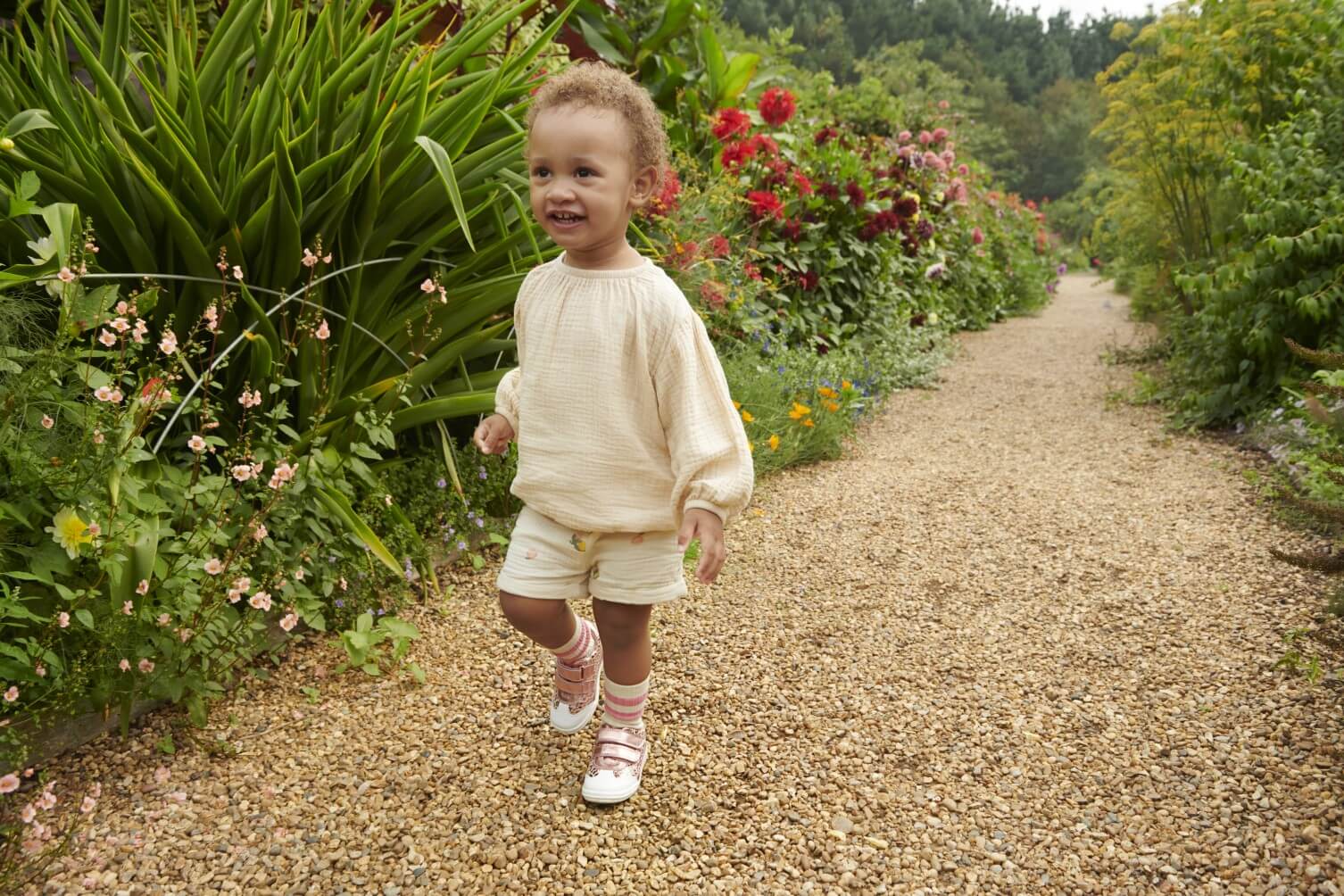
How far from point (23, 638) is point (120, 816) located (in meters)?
0.40

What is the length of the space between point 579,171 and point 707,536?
0.65 metres

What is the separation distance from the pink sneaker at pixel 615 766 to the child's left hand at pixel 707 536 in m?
0.50

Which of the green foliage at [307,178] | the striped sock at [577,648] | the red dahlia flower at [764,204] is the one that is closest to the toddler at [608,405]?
the striped sock at [577,648]

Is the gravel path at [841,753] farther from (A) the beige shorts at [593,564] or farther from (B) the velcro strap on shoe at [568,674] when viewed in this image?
(A) the beige shorts at [593,564]

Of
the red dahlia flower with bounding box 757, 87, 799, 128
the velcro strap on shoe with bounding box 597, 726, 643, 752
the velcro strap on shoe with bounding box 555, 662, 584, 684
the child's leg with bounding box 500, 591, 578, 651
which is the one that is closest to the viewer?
the child's leg with bounding box 500, 591, 578, 651

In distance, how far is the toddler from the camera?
1.63 meters

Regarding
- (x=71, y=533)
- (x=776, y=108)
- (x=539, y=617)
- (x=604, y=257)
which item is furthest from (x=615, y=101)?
(x=776, y=108)

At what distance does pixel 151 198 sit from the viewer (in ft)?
7.70

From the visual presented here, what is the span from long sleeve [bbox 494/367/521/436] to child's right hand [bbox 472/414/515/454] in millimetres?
11

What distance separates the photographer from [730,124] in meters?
5.23

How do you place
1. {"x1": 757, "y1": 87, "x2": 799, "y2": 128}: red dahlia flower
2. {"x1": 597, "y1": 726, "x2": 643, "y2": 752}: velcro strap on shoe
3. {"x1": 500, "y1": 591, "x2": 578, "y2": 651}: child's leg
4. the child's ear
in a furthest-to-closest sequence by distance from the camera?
{"x1": 757, "y1": 87, "x2": 799, "y2": 128}: red dahlia flower < {"x1": 597, "y1": 726, "x2": 643, "y2": 752}: velcro strap on shoe < {"x1": 500, "y1": 591, "x2": 578, "y2": 651}: child's leg < the child's ear

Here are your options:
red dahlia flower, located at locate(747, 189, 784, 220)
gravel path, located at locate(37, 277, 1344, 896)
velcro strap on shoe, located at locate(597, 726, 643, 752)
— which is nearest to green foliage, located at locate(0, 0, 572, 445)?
gravel path, located at locate(37, 277, 1344, 896)

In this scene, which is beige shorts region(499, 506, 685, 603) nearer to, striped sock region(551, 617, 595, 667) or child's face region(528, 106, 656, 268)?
striped sock region(551, 617, 595, 667)

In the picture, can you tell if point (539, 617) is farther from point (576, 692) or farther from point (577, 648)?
point (576, 692)
